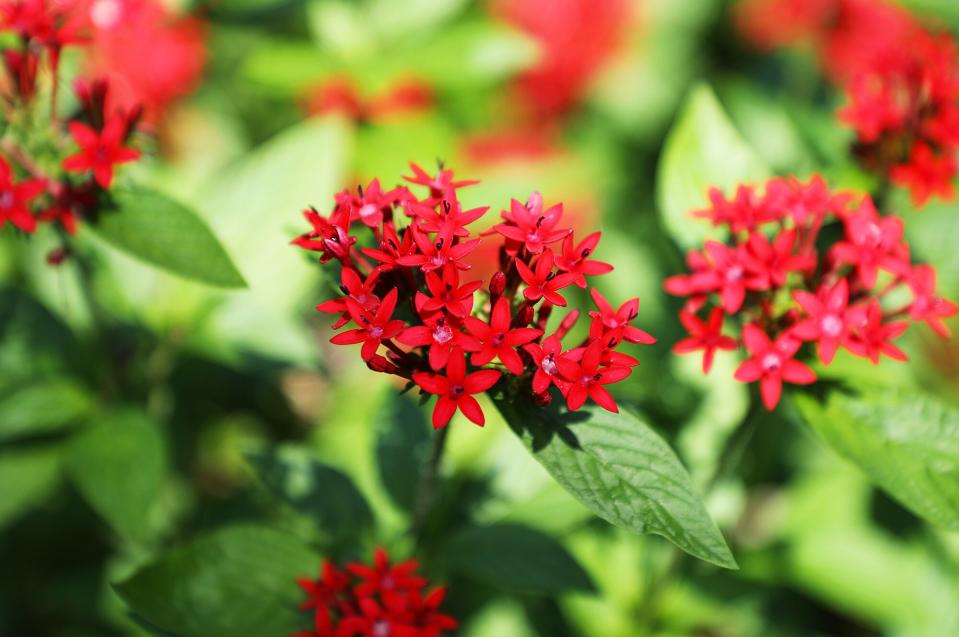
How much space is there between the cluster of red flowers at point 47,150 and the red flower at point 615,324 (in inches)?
34.6

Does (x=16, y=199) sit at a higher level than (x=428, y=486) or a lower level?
higher

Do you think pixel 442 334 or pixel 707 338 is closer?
pixel 442 334

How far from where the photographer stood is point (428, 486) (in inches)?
65.9

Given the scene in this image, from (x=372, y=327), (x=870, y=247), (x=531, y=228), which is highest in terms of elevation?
(x=870, y=247)

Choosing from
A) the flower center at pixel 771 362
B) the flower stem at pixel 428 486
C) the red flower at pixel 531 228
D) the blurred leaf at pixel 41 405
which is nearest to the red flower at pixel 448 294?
the red flower at pixel 531 228

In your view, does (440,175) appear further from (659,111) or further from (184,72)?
(659,111)

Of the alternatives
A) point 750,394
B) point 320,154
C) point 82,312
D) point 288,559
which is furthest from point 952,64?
point 82,312

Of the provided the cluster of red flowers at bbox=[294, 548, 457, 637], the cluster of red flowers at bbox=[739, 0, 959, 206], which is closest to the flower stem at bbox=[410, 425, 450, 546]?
the cluster of red flowers at bbox=[294, 548, 457, 637]

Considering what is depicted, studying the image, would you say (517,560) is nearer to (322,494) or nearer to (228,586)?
(322,494)

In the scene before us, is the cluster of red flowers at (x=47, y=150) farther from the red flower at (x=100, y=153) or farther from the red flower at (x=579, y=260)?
the red flower at (x=579, y=260)

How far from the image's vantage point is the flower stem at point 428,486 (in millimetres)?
1576

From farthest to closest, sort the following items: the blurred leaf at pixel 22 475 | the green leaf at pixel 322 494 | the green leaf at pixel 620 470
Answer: the blurred leaf at pixel 22 475
the green leaf at pixel 322 494
the green leaf at pixel 620 470

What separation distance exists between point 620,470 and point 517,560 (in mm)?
445

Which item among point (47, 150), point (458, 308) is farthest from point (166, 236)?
point (458, 308)
